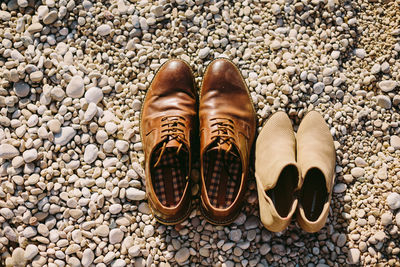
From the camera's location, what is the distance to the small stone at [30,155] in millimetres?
1951

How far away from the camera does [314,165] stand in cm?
183

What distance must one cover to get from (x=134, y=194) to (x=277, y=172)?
2.68ft

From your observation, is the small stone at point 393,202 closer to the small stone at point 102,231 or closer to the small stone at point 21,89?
the small stone at point 102,231

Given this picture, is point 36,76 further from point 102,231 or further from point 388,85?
point 388,85

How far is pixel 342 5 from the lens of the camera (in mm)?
2207

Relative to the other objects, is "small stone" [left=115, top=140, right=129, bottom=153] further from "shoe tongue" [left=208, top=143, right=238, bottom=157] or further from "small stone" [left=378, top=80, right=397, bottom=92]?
"small stone" [left=378, top=80, right=397, bottom=92]

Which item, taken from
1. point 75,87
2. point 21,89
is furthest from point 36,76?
point 75,87

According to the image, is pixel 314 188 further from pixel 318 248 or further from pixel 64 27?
pixel 64 27

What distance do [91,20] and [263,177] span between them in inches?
55.4

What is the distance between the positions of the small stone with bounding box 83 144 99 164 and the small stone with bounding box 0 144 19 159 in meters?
0.39

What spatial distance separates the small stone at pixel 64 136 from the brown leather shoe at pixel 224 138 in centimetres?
77

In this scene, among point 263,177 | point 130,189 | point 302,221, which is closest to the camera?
point 302,221

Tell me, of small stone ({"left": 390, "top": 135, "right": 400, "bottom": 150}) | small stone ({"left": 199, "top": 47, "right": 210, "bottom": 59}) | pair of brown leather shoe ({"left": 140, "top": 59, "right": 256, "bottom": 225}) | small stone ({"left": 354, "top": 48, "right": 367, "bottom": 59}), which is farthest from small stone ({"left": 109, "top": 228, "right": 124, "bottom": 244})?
small stone ({"left": 354, "top": 48, "right": 367, "bottom": 59})

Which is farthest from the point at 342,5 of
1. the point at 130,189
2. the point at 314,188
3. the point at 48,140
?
the point at 48,140
